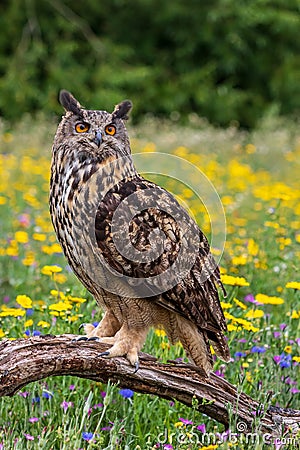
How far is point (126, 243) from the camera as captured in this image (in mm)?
3000

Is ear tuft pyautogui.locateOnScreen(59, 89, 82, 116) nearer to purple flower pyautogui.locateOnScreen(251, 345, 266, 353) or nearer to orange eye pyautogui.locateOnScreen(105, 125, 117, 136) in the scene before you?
orange eye pyautogui.locateOnScreen(105, 125, 117, 136)

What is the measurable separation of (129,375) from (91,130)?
102 cm

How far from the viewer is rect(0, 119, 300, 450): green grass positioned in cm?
306

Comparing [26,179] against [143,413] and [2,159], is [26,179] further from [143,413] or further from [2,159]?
[143,413]

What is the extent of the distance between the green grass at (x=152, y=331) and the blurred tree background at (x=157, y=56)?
15.9 feet

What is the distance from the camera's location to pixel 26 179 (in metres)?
7.44

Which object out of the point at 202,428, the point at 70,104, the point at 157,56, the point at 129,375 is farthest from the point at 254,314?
the point at 157,56

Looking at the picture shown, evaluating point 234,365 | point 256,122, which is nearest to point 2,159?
point 234,365

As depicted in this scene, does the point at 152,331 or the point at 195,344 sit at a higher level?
the point at 152,331

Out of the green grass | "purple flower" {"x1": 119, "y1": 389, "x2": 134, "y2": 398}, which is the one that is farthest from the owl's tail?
"purple flower" {"x1": 119, "y1": 389, "x2": 134, "y2": 398}

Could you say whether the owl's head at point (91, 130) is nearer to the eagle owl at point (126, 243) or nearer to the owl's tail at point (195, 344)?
the eagle owl at point (126, 243)

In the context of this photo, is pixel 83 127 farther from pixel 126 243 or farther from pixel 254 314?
pixel 254 314

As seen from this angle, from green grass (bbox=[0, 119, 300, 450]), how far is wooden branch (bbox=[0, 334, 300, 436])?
0.08 m

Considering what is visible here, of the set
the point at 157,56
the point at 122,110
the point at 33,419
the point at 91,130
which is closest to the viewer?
the point at 33,419
